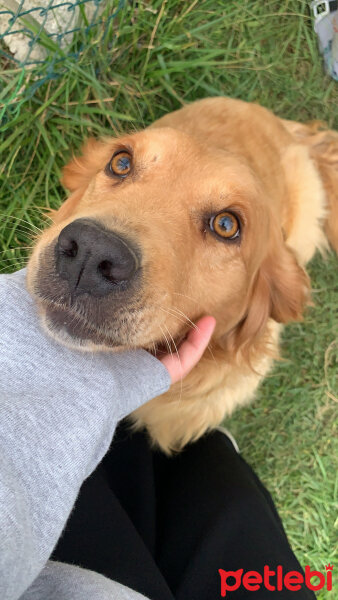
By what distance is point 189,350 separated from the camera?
1872 millimetres

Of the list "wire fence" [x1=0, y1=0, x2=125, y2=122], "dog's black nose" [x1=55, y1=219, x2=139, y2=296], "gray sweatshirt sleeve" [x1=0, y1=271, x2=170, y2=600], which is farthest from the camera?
"wire fence" [x1=0, y1=0, x2=125, y2=122]

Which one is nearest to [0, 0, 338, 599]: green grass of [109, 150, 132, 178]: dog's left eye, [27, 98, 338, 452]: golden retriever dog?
[27, 98, 338, 452]: golden retriever dog

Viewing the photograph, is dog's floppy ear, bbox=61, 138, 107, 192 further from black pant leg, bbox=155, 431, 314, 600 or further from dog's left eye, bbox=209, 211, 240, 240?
black pant leg, bbox=155, 431, 314, 600

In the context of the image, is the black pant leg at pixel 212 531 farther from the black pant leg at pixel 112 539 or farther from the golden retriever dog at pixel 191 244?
the golden retriever dog at pixel 191 244

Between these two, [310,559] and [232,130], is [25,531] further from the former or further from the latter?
[310,559]

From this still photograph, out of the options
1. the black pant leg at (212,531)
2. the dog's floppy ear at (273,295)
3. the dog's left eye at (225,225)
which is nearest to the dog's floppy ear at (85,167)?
the dog's left eye at (225,225)

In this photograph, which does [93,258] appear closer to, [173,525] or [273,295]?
[273,295]

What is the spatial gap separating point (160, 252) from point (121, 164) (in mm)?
586

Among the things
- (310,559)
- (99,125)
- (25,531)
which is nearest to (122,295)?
(25,531)

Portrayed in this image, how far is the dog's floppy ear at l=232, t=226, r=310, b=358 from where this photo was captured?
216 centimetres

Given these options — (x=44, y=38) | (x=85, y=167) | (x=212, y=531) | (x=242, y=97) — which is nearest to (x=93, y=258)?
(x=85, y=167)

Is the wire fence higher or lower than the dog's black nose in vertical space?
Answer: higher

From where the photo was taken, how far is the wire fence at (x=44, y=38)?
8.45 ft

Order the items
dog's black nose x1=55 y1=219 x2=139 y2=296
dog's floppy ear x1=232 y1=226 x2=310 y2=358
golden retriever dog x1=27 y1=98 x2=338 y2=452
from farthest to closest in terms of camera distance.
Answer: dog's floppy ear x1=232 y1=226 x2=310 y2=358, golden retriever dog x1=27 y1=98 x2=338 y2=452, dog's black nose x1=55 y1=219 x2=139 y2=296
